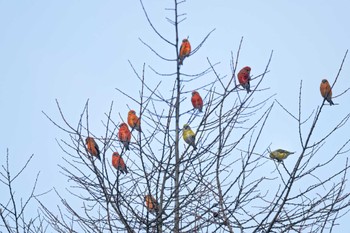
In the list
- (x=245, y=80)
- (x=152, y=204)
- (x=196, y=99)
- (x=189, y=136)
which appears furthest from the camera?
(x=196, y=99)

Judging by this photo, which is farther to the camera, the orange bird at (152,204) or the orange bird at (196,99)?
the orange bird at (196,99)

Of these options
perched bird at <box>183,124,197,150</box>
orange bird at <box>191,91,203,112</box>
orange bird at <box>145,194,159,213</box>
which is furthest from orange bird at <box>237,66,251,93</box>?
orange bird at <box>145,194,159,213</box>

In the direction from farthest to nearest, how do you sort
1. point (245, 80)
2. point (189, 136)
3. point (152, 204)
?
1. point (245, 80)
2. point (189, 136)
3. point (152, 204)

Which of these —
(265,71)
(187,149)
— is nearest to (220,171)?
(187,149)

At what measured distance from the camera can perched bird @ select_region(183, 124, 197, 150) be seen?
453 cm

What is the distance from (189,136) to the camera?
15.1ft

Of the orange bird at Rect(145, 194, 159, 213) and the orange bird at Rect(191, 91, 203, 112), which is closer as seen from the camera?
the orange bird at Rect(145, 194, 159, 213)

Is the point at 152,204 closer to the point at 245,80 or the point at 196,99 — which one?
the point at 245,80

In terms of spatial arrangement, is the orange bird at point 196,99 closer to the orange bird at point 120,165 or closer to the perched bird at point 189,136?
the perched bird at point 189,136

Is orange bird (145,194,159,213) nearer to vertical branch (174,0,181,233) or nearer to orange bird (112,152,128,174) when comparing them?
vertical branch (174,0,181,233)

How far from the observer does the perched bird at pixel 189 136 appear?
4.53 meters

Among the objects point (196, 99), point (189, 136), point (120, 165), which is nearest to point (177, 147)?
point (189, 136)

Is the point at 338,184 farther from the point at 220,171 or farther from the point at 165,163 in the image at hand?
the point at 165,163

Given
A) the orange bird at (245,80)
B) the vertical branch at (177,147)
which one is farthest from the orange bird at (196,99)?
the vertical branch at (177,147)
